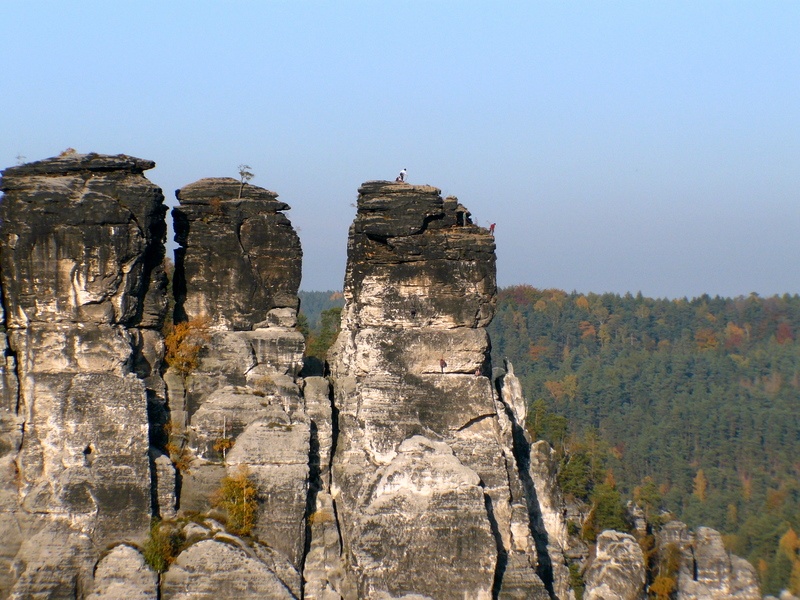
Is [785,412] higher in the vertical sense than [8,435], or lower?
lower

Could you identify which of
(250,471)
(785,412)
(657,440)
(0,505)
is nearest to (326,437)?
(250,471)

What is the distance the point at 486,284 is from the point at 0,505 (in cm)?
1258

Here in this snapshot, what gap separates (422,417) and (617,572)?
6.33 meters

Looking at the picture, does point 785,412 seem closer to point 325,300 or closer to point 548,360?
point 548,360

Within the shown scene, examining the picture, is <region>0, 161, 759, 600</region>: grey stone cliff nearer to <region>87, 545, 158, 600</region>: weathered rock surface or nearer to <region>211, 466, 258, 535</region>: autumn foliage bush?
<region>87, 545, 158, 600</region>: weathered rock surface

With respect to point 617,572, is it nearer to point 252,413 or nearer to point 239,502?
point 239,502

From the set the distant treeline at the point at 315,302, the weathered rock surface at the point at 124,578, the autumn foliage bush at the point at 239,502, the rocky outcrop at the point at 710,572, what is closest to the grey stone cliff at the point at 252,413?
the weathered rock surface at the point at 124,578

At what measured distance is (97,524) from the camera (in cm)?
3097

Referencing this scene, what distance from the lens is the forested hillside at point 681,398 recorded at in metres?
76.6

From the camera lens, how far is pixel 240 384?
34031mm

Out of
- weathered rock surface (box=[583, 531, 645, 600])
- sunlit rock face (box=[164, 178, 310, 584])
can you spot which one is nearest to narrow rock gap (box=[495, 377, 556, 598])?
weathered rock surface (box=[583, 531, 645, 600])

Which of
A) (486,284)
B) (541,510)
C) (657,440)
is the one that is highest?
(486,284)

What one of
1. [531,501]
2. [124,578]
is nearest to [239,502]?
[124,578]

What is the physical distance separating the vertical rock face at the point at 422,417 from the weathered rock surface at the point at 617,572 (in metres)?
2.74
